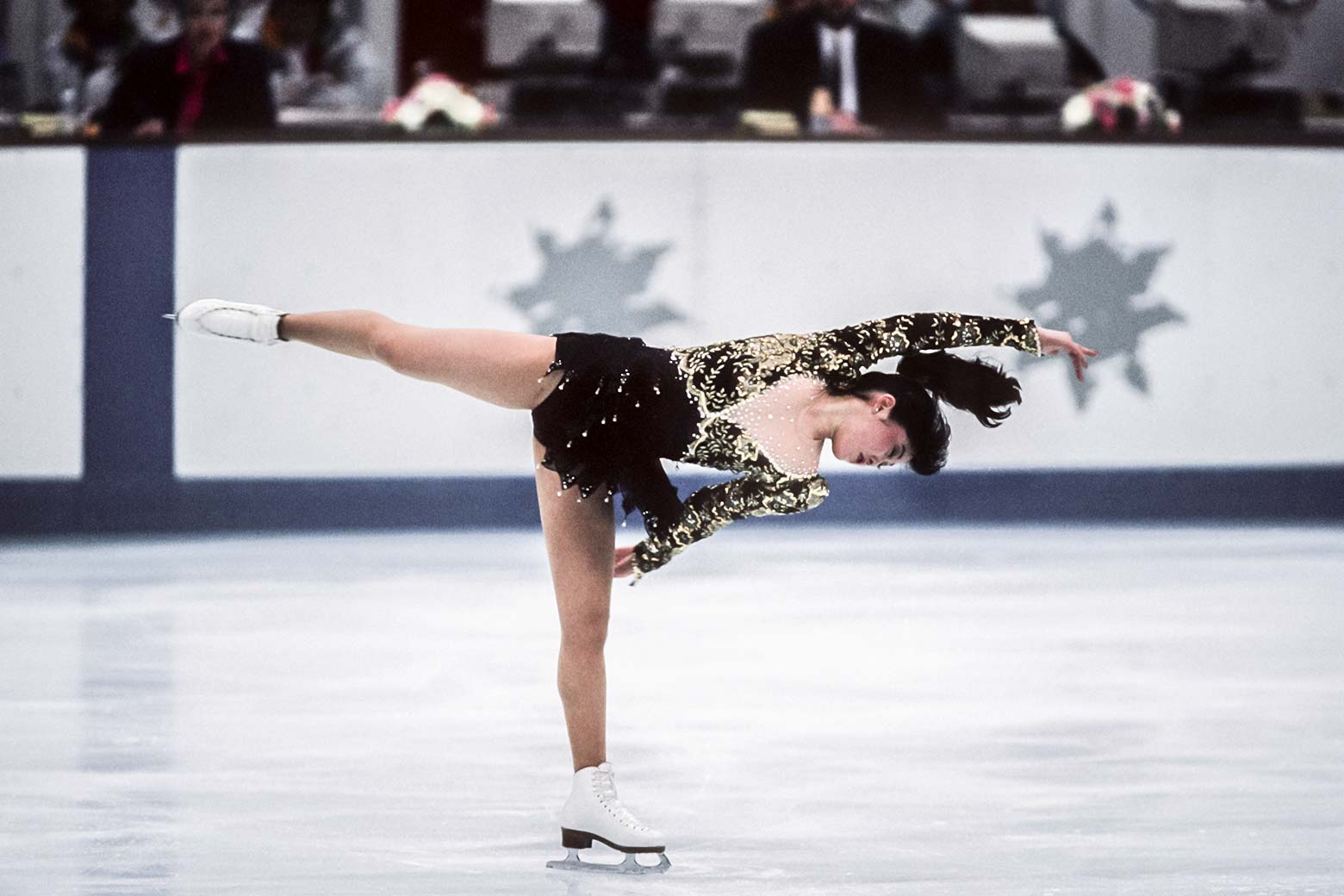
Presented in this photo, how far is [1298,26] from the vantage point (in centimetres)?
1016

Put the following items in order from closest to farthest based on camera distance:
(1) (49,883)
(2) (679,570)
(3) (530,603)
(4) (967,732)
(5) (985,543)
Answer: (1) (49,883) → (4) (967,732) → (3) (530,603) → (2) (679,570) → (5) (985,543)

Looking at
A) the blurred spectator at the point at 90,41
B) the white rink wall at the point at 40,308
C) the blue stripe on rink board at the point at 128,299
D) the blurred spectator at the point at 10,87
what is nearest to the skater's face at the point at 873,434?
the blue stripe on rink board at the point at 128,299

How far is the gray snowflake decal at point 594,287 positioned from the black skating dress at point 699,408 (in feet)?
13.3

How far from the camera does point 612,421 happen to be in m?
3.36

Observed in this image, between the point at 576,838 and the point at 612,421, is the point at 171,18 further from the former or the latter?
the point at 576,838

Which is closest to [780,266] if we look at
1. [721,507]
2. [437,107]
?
[437,107]

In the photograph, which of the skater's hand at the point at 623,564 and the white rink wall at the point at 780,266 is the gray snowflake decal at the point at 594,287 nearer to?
the white rink wall at the point at 780,266

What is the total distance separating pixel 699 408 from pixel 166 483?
14.9ft

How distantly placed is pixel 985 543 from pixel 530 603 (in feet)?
6.58

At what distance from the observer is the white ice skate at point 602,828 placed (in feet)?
11.0

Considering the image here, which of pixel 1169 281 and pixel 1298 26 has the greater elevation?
pixel 1298 26

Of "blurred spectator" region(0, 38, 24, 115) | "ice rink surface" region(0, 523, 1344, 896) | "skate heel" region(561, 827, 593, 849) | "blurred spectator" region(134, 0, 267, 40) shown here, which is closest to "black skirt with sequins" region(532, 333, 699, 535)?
"skate heel" region(561, 827, 593, 849)

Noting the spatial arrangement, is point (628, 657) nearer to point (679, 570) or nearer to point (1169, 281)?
point (679, 570)

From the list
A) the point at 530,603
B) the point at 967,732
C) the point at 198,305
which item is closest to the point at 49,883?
the point at 198,305
